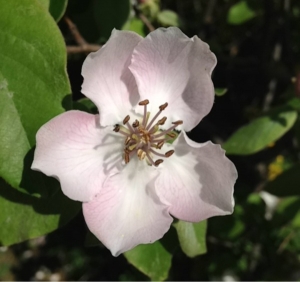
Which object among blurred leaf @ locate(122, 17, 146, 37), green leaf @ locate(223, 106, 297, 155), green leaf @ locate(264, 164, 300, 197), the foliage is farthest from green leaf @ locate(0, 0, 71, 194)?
green leaf @ locate(264, 164, 300, 197)

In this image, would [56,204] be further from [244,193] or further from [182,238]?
[244,193]

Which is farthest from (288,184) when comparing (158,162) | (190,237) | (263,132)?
(158,162)

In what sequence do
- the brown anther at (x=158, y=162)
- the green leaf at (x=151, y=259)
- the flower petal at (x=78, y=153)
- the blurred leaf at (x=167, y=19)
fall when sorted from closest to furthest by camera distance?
1. the flower petal at (x=78, y=153)
2. the brown anther at (x=158, y=162)
3. the green leaf at (x=151, y=259)
4. the blurred leaf at (x=167, y=19)

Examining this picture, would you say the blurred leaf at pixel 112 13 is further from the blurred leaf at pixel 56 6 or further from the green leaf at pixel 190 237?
the green leaf at pixel 190 237

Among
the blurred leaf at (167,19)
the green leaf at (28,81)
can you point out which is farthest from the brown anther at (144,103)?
the blurred leaf at (167,19)

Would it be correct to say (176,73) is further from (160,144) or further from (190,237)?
(190,237)

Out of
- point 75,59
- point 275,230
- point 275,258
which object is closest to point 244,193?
point 275,230
